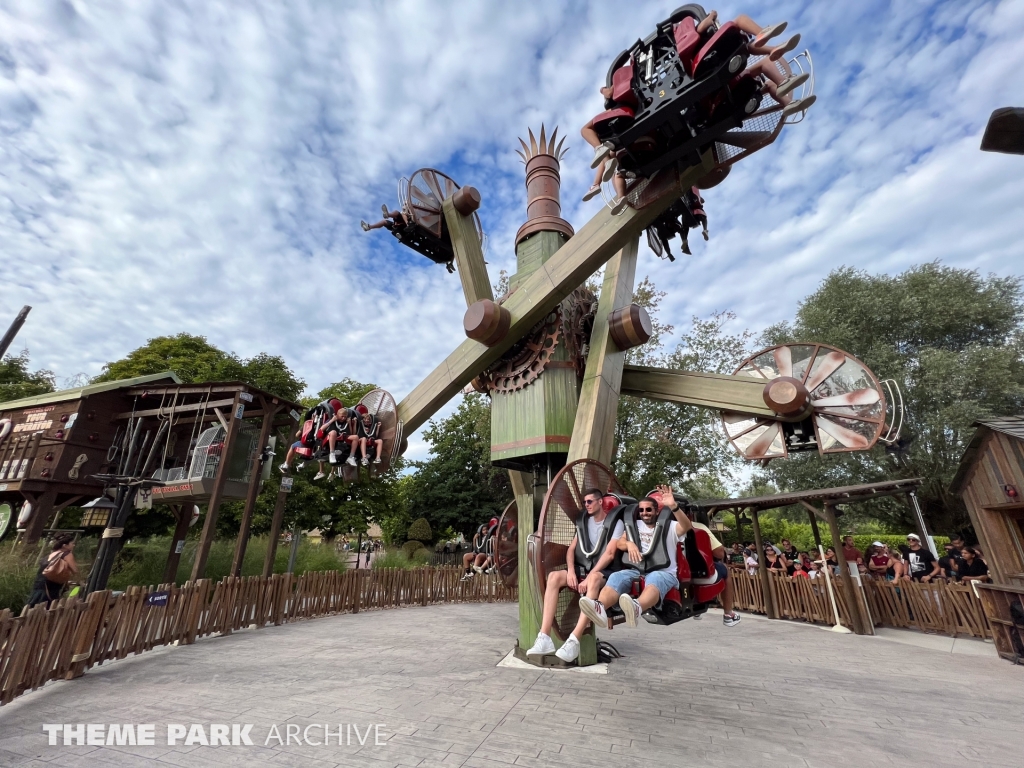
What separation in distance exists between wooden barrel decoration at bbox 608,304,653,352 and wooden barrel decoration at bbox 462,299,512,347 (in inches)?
51.2

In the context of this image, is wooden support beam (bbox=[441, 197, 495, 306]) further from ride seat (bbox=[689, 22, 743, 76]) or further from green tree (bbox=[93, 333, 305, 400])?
green tree (bbox=[93, 333, 305, 400])

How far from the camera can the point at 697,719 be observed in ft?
14.8

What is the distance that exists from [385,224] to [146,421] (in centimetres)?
1154

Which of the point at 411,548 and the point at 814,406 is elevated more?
the point at 814,406

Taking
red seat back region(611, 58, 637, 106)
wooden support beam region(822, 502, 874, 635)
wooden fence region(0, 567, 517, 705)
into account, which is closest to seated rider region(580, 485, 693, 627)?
red seat back region(611, 58, 637, 106)

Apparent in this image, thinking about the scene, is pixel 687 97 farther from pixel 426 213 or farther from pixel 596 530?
pixel 426 213

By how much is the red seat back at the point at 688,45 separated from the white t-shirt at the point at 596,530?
12.5ft

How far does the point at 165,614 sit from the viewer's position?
24.8 feet

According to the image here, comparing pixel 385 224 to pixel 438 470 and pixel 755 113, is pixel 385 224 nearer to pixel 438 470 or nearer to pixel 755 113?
pixel 755 113

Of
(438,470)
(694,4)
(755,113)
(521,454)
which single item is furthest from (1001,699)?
(438,470)

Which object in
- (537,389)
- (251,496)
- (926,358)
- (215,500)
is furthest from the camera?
(926,358)

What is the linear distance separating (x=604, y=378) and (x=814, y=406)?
216 centimetres

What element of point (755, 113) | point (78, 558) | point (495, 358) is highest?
point (755, 113)

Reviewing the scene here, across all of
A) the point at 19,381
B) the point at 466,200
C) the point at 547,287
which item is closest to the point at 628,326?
the point at 547,287
